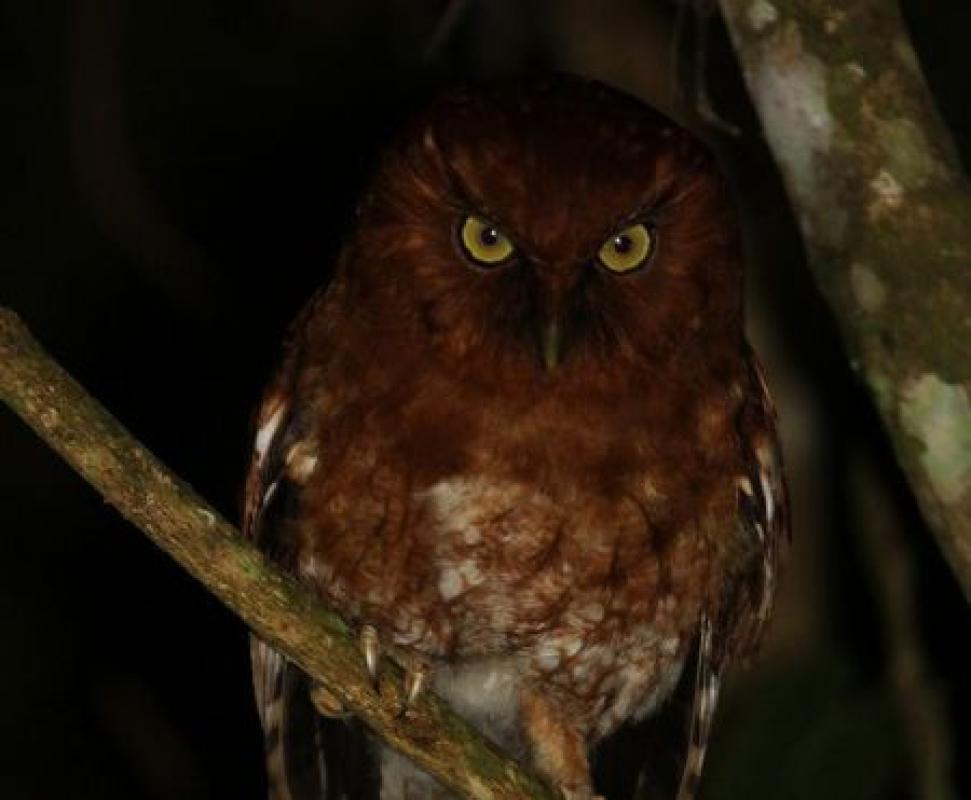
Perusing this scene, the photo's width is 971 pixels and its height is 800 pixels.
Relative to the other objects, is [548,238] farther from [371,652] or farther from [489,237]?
[371,652]

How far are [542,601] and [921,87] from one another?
97 centimetres

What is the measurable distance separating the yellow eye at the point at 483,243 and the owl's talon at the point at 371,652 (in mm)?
652

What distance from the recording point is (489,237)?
3033mm

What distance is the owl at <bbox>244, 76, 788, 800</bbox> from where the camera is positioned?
9.96 feet

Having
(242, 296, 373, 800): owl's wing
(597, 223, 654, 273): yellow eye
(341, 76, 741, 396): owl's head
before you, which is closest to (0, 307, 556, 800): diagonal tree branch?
(242, 296, 373, 800): owl's wing

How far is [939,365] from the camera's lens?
2867mm

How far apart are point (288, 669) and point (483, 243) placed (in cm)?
85

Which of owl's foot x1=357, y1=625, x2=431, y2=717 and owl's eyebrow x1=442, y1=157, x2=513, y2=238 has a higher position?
owl's eyebrow x1=442, y1=157, x2=513, y2=238

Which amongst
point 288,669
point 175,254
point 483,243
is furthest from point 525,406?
point 175,254

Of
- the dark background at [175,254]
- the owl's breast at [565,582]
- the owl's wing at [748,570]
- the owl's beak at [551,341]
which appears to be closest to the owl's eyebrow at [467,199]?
the owl's beak at [551,341]

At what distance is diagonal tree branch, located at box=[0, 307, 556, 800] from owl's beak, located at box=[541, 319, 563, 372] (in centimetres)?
57

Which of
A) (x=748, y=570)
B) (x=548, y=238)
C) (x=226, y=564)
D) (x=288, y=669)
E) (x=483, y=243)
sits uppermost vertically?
(x=548, y=238)

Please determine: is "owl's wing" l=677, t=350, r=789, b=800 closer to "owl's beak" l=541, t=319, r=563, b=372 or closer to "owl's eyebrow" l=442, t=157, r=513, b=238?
"owl's beak" l=541, t=319, r=563, b=372

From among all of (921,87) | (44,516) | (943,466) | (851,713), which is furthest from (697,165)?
(44,516)
